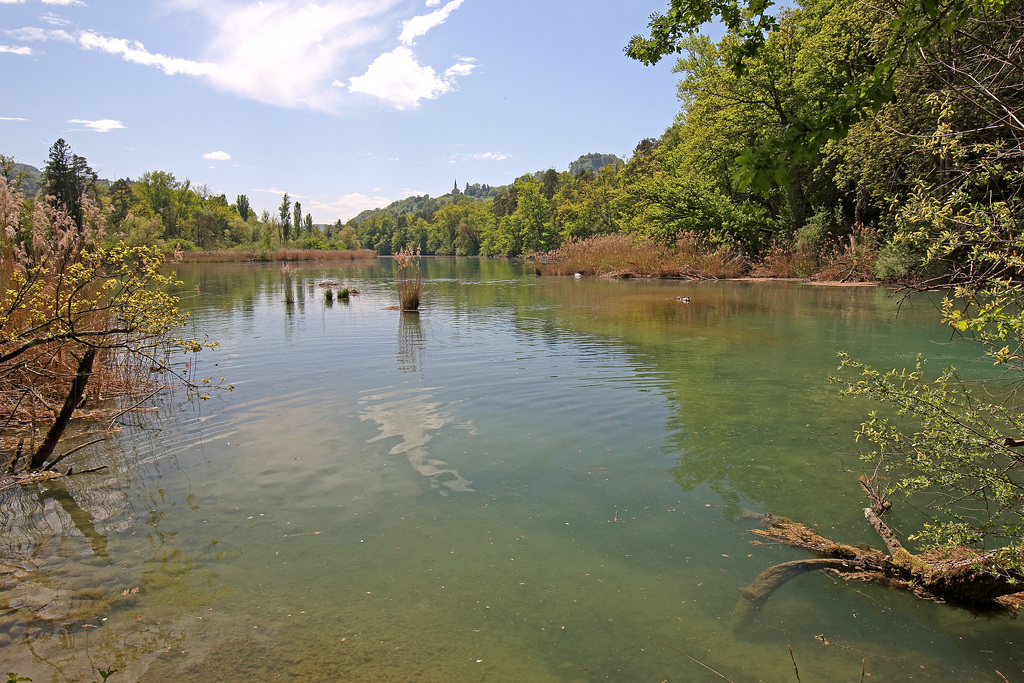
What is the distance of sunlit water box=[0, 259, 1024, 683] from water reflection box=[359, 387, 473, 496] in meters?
0.03

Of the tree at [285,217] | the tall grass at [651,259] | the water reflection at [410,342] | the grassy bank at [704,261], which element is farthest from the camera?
the tree at [285,217]

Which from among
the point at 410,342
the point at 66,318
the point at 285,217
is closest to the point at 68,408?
the point at 66,318

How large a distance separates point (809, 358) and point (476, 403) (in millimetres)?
5942

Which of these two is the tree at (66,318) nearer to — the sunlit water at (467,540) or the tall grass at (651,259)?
the sunlit water at (467,540)

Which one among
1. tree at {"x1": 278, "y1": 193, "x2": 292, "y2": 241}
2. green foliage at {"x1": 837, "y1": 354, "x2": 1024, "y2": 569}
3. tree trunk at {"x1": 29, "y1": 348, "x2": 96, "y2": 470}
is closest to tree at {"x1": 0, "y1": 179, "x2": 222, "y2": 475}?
tree trunk at {"x1": 29, "y1": 348, "x2": 96, "y2": 470}

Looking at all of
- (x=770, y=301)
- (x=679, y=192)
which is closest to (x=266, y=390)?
(x=770, y=301)

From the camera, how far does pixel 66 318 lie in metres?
3.49

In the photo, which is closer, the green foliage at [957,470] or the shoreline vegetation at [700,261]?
the green foliage at [957,470]

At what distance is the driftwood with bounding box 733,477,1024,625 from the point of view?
3.31m

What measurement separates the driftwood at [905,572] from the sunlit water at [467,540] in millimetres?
104

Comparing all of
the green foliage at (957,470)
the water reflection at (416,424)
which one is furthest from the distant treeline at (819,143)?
the water reflection at (416,424)

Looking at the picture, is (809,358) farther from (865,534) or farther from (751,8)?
(751,8)

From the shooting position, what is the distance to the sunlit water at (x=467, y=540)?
10.2 feet

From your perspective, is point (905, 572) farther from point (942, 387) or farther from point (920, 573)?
point (942, 387)
